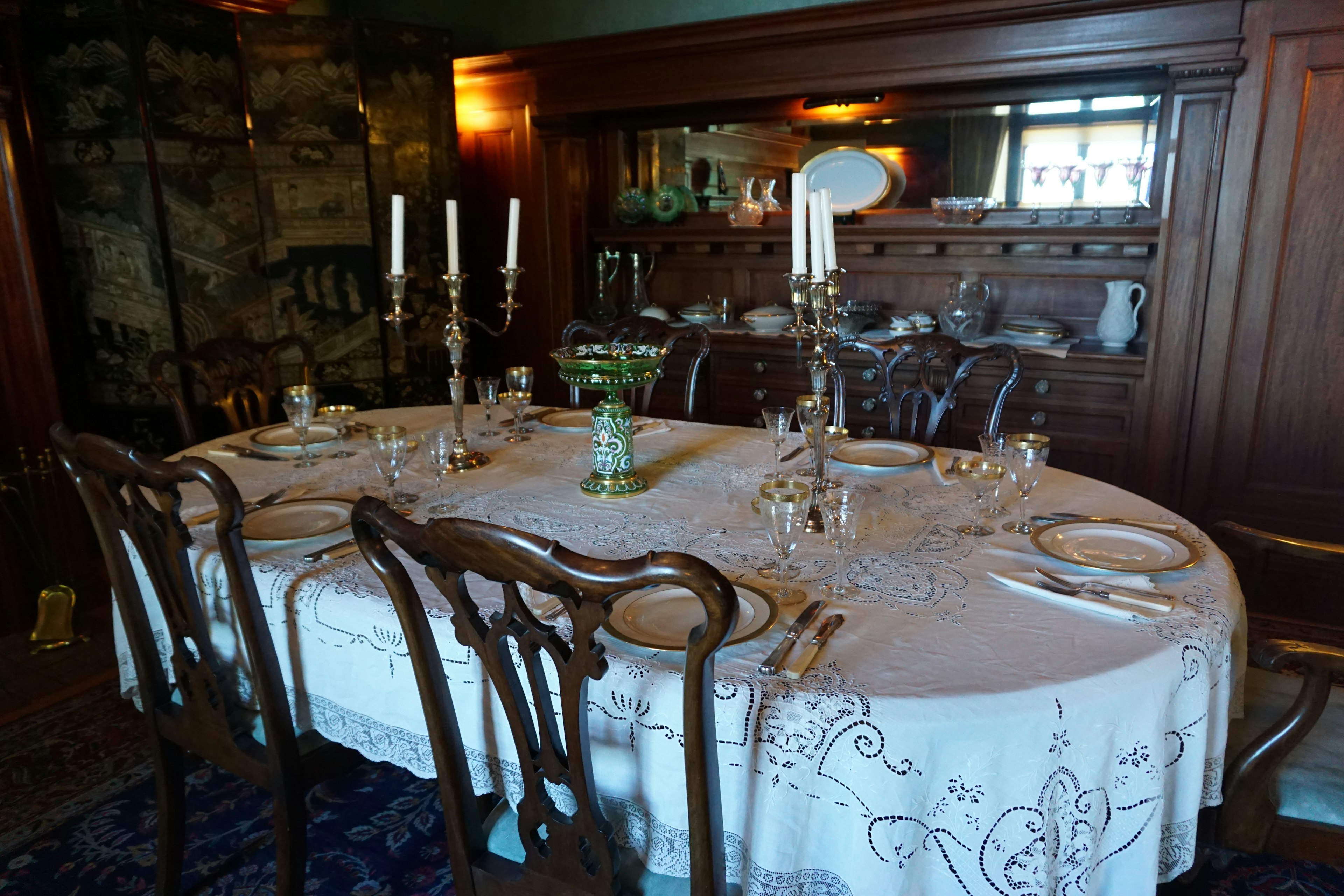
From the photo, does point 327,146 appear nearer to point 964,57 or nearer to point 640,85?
point 640,85

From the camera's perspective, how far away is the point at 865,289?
3.43 metres

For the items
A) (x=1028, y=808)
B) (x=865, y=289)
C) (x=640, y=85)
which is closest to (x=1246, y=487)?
(x=865, y=289)

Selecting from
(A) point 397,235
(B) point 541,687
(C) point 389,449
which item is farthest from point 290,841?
(A) point 397,235

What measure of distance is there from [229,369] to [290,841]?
143cm

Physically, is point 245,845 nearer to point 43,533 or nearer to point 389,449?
point 389,449

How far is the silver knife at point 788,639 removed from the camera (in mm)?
1026

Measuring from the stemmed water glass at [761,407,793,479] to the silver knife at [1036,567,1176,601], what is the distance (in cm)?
56

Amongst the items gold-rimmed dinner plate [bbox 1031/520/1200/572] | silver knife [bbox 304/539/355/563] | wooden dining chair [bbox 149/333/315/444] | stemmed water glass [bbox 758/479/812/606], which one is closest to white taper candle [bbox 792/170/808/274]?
stemmed water glass [bbox 758/479/812/606]

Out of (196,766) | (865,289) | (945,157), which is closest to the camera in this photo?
(196,766)

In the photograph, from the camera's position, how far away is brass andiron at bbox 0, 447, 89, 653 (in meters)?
2.61

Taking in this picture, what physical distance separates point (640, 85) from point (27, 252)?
6.88 feet

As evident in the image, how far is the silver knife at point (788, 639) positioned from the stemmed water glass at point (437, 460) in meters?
0.76

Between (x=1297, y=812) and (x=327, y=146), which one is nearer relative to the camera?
(x=1297, y=812)

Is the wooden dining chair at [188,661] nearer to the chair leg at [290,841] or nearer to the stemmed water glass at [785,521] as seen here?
the chair leg at [290,841]
